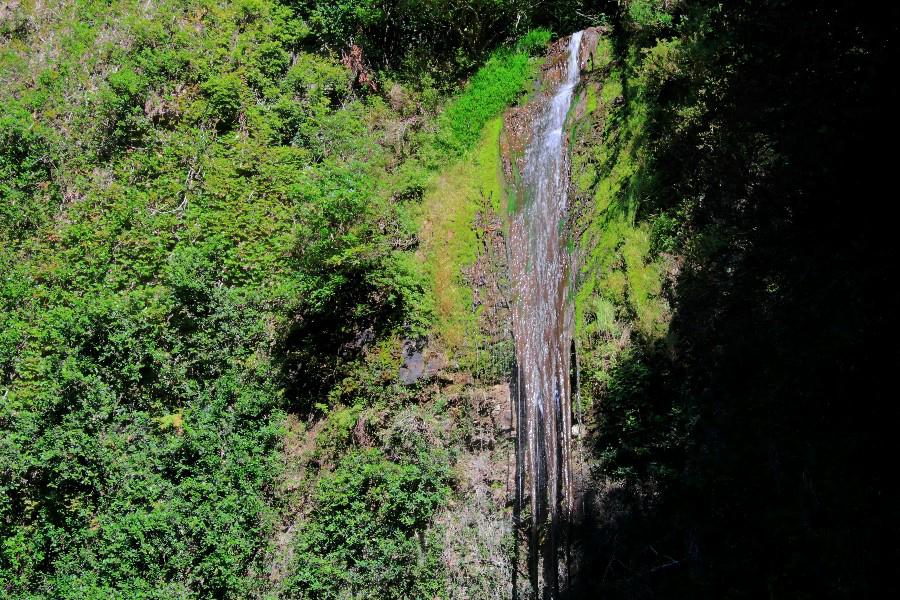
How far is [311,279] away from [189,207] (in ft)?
9.23

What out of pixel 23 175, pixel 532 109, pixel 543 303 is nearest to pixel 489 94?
pixel 532 109

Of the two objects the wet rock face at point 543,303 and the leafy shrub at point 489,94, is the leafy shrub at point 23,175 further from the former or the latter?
the wet rock face at point 543,303

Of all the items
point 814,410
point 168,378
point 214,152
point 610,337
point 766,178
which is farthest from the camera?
point 214,152

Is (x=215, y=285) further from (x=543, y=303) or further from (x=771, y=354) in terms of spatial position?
(x=771, y=354)

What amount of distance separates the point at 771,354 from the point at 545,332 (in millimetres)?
2787

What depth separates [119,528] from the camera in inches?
333

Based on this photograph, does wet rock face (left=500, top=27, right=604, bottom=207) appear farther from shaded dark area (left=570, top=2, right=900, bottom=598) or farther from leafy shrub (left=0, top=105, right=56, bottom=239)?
leafy shrub (left=0, top=105, right=56, bottom=239)

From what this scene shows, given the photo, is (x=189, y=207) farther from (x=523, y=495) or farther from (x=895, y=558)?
(x=895, y=558)

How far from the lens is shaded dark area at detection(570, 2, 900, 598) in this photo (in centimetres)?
535

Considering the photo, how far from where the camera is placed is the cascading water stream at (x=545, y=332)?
23.7ft

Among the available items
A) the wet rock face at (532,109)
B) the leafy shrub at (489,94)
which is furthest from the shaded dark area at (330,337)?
the leafy shrub at (489,94)

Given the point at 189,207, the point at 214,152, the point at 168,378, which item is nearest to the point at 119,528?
the point at 168,378

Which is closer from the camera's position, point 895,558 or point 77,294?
point 895,558

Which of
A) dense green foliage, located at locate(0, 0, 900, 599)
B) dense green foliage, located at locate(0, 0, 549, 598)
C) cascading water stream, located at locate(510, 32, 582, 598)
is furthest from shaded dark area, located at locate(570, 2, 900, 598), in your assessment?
dense green foliage, located at locate(0, 0, 549, 598)
